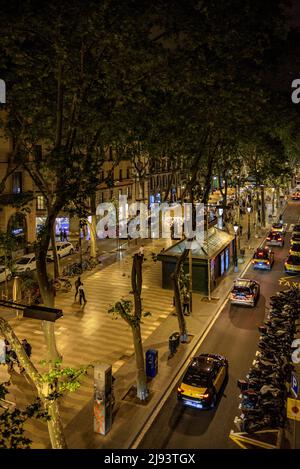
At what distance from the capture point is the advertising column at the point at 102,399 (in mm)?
12781

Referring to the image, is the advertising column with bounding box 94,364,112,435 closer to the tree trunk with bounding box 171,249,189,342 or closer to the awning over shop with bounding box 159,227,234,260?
the tree trunk with bounding box 171,249,189,342

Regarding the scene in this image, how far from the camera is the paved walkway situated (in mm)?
13359

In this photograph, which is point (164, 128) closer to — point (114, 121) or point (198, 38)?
point (114, 121)

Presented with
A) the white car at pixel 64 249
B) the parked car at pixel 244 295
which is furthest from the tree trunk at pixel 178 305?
the white car at pixel 64 249

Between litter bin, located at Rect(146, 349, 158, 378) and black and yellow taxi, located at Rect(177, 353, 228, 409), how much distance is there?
5.15 ft

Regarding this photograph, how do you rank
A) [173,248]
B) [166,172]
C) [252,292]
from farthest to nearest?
[166,172] → [173,248] → [252,292]

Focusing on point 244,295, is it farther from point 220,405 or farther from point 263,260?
point 220,405

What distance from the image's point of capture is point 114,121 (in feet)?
56.6

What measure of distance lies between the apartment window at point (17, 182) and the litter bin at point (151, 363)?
79.5ft

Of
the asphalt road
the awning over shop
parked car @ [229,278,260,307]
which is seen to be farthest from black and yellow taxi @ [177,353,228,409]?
the awning over shop

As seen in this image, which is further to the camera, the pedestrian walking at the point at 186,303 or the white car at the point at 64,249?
the white car at the point at 64,249

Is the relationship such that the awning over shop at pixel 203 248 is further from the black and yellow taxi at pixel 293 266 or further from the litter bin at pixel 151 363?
the litter bin at pixel 151 363
